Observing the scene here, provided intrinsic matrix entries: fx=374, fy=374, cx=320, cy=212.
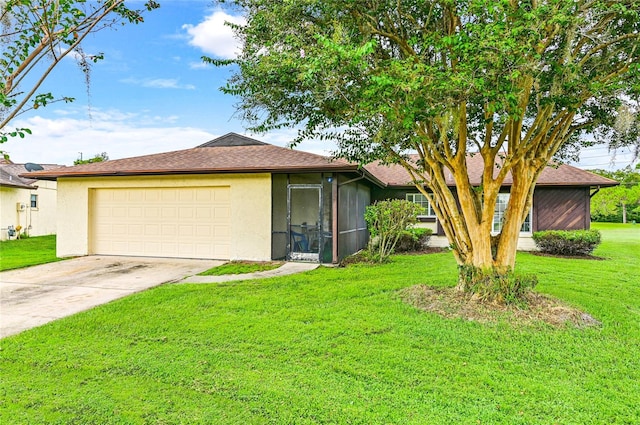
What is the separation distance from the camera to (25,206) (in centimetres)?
1795

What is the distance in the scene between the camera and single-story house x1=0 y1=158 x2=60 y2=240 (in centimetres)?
1677

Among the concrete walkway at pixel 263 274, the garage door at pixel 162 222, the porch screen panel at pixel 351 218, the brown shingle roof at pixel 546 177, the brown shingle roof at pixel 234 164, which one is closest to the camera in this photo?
the concrete walkway at pixel 263 274

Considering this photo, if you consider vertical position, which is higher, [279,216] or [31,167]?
[31,167]

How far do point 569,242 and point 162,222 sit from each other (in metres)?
13.0

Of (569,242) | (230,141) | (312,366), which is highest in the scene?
(230,141)

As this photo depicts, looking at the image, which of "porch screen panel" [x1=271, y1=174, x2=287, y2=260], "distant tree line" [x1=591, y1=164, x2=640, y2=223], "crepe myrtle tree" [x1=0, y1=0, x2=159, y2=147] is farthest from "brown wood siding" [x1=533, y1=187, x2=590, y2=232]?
"distant tree line" [x1=591, y1=164, x2=640, y2=223]

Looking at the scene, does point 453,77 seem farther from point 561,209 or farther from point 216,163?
point 561,209

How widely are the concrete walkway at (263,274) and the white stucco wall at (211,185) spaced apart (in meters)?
1.13

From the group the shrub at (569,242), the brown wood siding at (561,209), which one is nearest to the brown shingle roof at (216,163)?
the shrub at (569,242)

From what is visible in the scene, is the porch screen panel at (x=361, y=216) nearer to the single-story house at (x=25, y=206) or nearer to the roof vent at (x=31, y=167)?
the single-story house at (x=25, y=206)

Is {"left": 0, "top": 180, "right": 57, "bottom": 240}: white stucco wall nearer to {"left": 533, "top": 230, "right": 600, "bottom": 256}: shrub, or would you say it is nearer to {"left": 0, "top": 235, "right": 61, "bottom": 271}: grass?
{"left": 0, "top": 235, "right": 61, "bottom": 271}: grass

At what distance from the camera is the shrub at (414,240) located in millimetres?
13402

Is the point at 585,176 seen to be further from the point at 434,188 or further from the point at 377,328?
the point at 377,328

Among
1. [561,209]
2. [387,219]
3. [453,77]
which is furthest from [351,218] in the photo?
[561,209]
